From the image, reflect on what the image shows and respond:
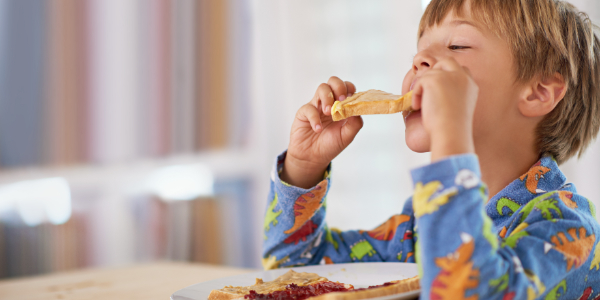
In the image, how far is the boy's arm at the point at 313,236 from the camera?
1.15m

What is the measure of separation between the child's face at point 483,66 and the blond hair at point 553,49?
0.8 inches

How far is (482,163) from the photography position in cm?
101

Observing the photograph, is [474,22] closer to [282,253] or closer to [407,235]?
[407,235]

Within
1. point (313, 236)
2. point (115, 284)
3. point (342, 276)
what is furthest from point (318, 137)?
point (115, 284)

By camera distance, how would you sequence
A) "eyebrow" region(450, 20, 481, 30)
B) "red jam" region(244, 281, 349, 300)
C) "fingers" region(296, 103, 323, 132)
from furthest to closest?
"fingers" region(296, 103, 323, 132) < "eyebrow" region(450, 20, 481, 30) < "red jam" region(244, 281, 349, 300)

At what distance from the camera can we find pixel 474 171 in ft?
2.12

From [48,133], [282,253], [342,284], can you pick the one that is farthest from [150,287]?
[48,133]

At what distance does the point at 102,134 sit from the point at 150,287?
5.01 ft

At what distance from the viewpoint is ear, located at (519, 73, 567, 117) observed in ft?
3.24

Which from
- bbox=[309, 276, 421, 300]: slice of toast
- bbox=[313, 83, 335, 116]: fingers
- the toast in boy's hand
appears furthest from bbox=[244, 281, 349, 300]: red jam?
bbox=[313, 83, 335, 116]: fingers

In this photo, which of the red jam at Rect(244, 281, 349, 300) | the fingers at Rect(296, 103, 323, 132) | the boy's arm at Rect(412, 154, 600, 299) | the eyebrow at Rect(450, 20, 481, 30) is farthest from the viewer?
the fingers at Rect(296, 103, 323, 132)

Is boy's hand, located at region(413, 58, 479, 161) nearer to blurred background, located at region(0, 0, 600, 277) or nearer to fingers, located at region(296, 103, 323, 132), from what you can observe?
fingers, located at region(296, 103, 323, 132)

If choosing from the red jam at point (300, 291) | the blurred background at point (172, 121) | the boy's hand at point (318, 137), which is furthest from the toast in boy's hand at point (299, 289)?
the blurred background at point (172, 121)

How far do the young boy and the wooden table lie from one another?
0.87 ft
